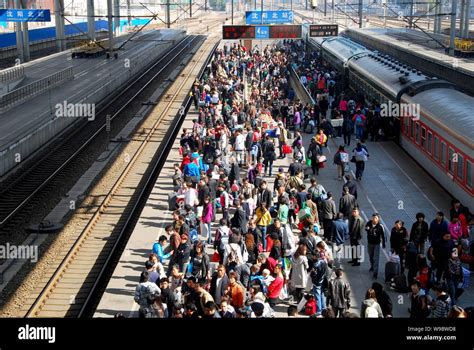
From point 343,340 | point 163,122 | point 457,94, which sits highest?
point 343,340

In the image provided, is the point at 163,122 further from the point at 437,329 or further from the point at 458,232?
the point at 437,329

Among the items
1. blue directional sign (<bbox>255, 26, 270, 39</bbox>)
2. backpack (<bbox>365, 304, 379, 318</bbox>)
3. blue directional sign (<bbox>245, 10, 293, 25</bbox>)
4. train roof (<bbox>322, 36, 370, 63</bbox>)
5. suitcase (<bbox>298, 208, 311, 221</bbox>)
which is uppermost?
blue directional sign (<bbox>245, 10, 293, 25</bbox>)

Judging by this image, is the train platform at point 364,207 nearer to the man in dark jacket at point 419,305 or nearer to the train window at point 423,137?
the train window at point 423,137

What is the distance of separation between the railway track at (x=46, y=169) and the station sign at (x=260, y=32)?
9.93 metres

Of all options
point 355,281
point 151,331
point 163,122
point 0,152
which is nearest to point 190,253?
point 355,281

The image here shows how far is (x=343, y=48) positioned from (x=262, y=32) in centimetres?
944

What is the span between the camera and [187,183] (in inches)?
769

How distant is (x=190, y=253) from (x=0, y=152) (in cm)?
1399

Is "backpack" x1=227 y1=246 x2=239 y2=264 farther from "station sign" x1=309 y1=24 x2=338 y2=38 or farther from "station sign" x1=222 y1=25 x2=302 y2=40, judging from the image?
"station sign" x1=309 y1=24 x2=338 y2=38

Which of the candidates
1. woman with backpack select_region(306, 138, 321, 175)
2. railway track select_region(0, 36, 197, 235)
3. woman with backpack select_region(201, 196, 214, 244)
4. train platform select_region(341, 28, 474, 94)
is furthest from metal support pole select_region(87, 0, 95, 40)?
woman with backpack select_region(201, 196, 214, 244)

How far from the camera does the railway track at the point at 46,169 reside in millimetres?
21528

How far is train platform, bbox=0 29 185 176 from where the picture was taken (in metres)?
31.0

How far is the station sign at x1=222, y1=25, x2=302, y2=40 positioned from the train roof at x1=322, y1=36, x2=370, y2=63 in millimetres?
2632

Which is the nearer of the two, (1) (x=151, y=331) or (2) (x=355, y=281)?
(1) (x=151, y=331)
